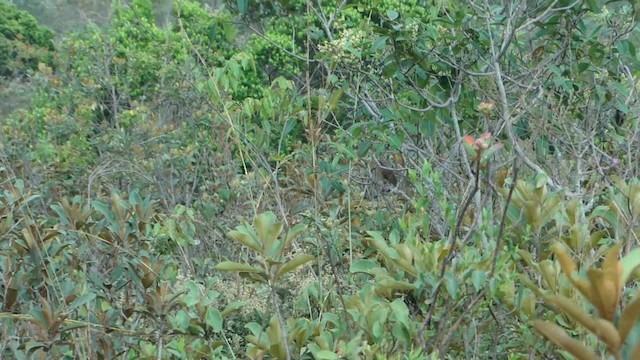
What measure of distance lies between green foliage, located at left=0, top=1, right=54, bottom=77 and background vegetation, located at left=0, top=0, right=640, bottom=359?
427 inches

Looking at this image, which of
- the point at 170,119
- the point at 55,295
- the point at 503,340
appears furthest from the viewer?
the point at 170,119

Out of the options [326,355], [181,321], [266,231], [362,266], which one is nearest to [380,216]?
[362,266]

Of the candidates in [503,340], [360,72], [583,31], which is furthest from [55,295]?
[583,31]

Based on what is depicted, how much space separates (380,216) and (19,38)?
1448 cm

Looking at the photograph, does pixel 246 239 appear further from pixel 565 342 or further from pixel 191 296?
pixel 565 342

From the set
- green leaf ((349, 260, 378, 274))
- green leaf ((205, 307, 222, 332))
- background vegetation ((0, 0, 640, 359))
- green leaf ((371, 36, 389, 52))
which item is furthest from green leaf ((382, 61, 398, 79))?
green leaf ((205, 307, 222, 332))

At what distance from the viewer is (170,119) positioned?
26.7 feet

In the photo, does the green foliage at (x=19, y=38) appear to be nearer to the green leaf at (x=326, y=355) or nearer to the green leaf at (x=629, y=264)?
the green leaf at (x=326, y=355)

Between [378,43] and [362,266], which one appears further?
[378,43]

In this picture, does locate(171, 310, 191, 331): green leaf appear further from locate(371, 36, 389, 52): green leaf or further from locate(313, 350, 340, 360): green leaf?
locate(371, 36, 389, 52): green leaf

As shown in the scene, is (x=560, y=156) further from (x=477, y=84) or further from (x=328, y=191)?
(x=328, y=191)

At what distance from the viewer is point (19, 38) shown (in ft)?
52.5

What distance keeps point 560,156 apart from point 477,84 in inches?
17.7

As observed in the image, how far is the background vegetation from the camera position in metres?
1.67
